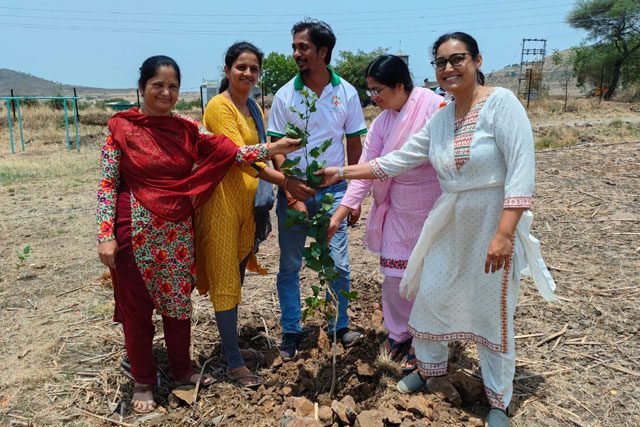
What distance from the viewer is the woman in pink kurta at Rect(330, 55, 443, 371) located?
2.84m

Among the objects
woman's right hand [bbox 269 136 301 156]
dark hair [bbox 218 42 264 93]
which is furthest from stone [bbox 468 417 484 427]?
dark hair [bbox 218 42 264 93]

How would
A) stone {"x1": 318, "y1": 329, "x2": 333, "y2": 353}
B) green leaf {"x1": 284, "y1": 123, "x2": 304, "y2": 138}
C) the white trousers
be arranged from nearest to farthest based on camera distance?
the white trousers, green leaf {"x1": 284, "y1": 123, "x2": 304, "y2": 138}, stone {"x1": 318, "y1": 329, "x2": 333, "y2": 353}

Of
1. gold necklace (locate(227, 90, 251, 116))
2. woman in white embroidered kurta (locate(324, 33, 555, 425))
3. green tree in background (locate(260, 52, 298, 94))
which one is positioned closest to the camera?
woman in white embroidered kurta (locate(324, 33, 555, 425))

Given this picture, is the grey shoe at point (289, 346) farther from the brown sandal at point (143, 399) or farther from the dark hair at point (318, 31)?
the dark hair at point (318, 31)

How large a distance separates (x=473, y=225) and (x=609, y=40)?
38745 millimetres

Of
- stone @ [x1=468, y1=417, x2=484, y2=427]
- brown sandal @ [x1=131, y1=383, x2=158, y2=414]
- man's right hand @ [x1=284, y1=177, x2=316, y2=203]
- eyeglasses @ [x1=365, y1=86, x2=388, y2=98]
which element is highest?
eyeglasses @ [x1=365, y1=86, x2=388, y2=98]

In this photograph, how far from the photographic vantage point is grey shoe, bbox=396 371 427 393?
2777 millimetres

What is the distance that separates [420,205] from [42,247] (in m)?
4.52

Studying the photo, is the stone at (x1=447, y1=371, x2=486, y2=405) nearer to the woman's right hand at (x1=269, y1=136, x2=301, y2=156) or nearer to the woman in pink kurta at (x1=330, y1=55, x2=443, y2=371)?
the woman in pink kurta at (x1=330, y1=55, x2=443, y2=371)

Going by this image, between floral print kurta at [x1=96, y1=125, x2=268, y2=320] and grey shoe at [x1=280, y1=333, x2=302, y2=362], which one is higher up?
floral print kurta at [x1=96, y1=125, x2=268, y2=320]

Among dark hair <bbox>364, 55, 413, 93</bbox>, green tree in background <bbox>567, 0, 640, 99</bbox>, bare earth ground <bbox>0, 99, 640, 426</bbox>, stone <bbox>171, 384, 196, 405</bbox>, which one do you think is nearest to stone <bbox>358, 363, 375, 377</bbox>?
bare earth ground <bbox>0, 99, 640, 426</bbox>

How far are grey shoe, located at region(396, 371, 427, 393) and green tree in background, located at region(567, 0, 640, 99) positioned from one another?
33.6 m

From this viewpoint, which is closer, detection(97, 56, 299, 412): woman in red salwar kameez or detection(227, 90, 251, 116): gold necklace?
detection(97, 56, 299, 412): woman in red salwar kameez

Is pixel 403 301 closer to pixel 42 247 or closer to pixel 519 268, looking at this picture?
pixel 519 268
